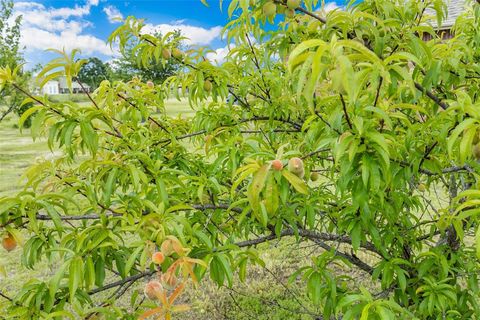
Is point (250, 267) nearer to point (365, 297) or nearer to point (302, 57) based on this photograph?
point (365, 297)

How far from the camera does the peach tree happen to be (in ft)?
3.30

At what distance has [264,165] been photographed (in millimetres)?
1002

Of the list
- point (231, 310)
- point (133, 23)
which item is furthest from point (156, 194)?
point (231, 310)

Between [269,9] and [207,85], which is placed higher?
[269,9]

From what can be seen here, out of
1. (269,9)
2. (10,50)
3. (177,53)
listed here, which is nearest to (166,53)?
(177,53)

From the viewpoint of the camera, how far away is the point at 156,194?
1.50 metres

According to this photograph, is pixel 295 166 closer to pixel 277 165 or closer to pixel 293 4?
pixel 277 165

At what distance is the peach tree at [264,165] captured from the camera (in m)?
1.01

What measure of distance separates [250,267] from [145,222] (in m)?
3.26

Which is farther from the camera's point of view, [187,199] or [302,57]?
[187,199]

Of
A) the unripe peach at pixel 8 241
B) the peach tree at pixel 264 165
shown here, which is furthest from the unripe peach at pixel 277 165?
the unripe peach at pixel 8 241

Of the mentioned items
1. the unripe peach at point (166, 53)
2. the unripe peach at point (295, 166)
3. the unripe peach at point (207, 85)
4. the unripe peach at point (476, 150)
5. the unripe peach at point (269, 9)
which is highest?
the unripe peach at point (269, 9)

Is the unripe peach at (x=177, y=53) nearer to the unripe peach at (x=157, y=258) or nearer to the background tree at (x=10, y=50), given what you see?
the unripe peach at (x=157, y=258)

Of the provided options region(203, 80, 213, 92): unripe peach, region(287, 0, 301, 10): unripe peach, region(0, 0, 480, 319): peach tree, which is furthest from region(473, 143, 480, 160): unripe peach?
region(203, 80, 213, 92): unripe peach
